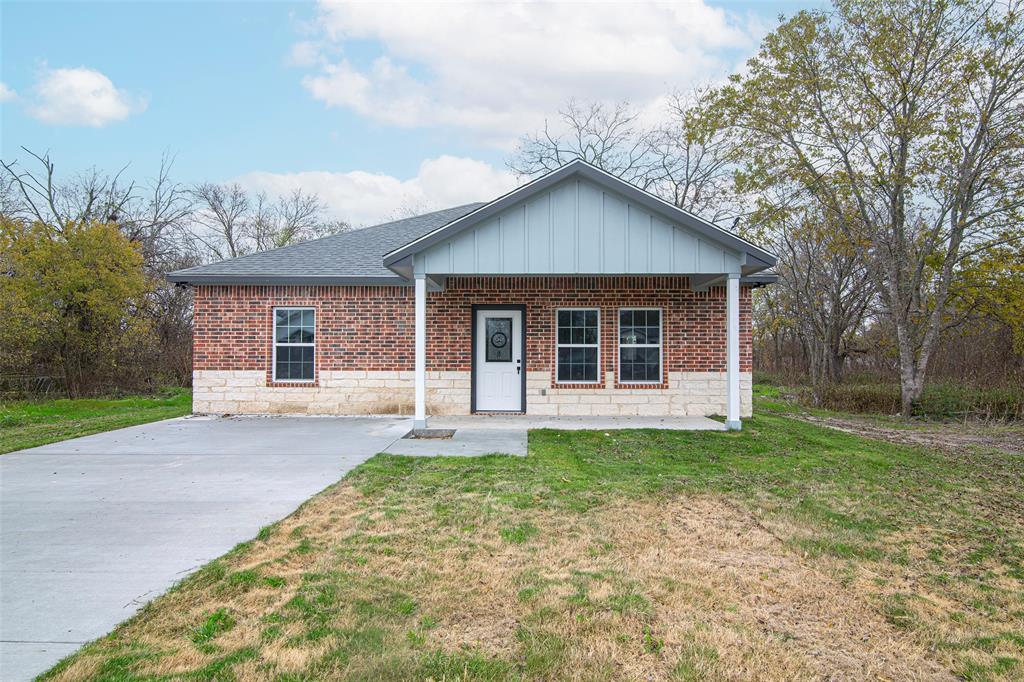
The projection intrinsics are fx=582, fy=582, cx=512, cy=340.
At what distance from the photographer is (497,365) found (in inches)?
469

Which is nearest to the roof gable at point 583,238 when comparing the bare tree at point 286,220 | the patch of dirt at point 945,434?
the patch of dirt at point 945,434

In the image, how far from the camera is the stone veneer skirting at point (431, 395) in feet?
38.4

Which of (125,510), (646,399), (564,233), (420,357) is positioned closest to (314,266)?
(420,357)

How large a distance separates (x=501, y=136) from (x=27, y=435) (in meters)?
21.5

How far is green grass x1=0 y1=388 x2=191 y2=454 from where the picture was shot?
945 centimetres

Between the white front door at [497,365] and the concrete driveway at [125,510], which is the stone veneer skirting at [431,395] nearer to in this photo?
the white front door at [497,365]

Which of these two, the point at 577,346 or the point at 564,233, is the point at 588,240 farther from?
the point at 577,346

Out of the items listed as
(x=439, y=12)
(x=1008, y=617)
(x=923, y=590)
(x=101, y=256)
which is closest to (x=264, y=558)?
(x=923, y=590)

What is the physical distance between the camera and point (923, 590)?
360 centimetres

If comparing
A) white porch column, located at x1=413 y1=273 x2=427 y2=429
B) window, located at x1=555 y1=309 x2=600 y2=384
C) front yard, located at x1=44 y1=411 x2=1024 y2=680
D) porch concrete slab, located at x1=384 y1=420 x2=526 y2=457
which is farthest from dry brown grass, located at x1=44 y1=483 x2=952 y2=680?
window, located at x1=555 y1=309 x2=600 y2=384

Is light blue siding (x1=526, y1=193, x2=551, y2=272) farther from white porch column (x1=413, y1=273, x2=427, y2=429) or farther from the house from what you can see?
white porch column (x1=413, y1=273, x2=427, y2=429)

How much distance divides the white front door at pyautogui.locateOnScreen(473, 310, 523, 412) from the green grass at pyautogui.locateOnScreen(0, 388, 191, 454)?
6.45 m

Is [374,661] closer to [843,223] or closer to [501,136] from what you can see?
[843,223]

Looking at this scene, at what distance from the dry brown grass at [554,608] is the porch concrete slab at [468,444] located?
120 inches
